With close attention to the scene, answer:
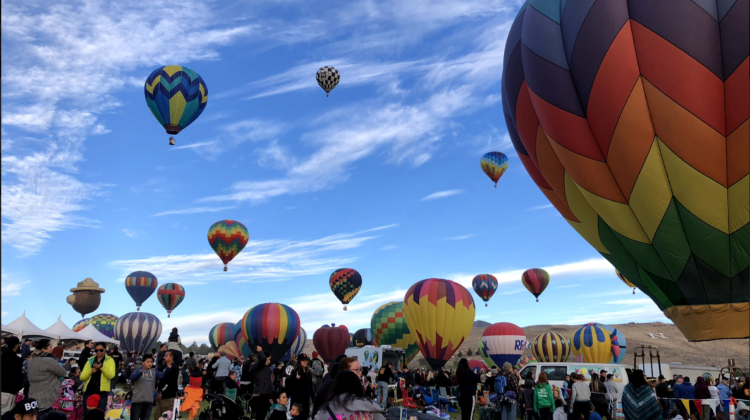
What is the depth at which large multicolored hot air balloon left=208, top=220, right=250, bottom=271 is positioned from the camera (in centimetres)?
3353

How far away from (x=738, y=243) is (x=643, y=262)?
1636 mm

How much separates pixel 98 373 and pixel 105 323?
150 ft

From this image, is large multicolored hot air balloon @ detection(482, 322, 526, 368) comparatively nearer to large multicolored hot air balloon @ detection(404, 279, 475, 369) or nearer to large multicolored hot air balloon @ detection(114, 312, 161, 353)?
large multicolored hot air balloon @ detection(404, 279, 475, 369)

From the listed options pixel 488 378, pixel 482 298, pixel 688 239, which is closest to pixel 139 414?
pixel 688 239

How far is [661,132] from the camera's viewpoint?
975 centimetres

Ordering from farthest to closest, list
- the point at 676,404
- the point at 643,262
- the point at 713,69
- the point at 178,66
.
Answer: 1. the point at 178,66
2. the point at 676,404
3. the point at 643,262
4. the point at 713,69

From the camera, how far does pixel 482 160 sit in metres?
35.0

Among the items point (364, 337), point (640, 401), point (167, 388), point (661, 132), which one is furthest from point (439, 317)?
point (364, 337)

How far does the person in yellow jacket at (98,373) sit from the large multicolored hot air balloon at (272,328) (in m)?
19.9

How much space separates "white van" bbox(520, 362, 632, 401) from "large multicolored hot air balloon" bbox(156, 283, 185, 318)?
39.3 m

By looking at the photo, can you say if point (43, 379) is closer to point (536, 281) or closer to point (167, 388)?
point (167, 388)

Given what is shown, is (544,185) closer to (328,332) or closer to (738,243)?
(738,243)

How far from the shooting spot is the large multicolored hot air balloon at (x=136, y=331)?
39.6 m

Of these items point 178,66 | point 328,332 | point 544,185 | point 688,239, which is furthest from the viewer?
point 328,332
